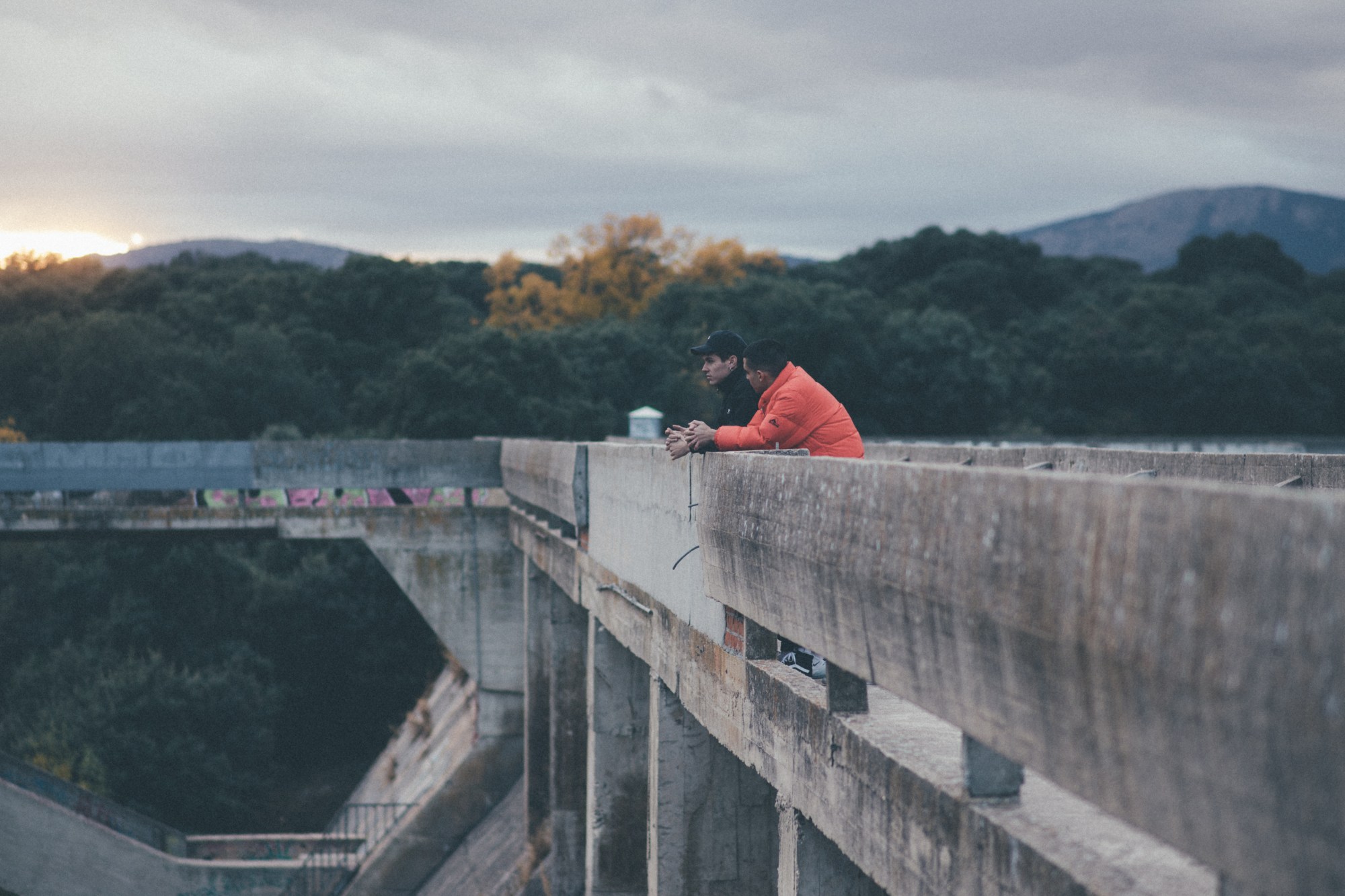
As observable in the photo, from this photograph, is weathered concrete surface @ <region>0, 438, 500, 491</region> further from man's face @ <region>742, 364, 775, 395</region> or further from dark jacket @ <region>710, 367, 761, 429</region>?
man's face @ <region>742, 364, 775, 395</region>

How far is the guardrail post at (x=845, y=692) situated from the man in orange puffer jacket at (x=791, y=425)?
1.94 m

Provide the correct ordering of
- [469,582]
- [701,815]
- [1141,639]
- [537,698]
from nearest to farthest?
[1141,639]
[701,815]
[537,698]
[469,582]

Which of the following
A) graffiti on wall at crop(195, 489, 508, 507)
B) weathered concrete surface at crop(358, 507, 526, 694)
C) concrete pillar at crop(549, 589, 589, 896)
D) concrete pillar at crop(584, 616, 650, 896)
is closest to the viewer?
concrete pillar at crop(584, 616, 650, 896)

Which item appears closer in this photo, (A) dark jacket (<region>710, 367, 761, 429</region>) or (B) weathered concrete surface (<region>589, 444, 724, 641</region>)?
(B) weathered concrete surface (<region>589, 444, 724, 641</region>)

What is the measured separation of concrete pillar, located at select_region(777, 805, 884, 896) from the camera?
15.3ft

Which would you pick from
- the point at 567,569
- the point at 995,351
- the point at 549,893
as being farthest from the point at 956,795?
the point at 995,351

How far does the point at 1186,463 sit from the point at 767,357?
9.98ft

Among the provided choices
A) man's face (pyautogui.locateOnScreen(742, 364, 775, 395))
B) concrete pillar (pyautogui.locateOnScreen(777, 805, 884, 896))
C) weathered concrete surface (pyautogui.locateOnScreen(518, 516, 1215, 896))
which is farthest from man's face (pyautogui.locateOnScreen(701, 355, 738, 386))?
concrete pillar (pyautogui.locateOnScreen(777, 805, 884, 896))

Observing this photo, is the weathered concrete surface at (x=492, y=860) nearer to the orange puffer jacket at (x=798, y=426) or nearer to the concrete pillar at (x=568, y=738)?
the concrete pillar at (x=568, y=738)

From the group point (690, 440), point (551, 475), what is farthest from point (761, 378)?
point (551, 475)

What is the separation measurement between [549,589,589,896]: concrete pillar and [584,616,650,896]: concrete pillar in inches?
137

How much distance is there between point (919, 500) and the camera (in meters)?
3.29

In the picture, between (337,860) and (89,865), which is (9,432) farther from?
(337,860)

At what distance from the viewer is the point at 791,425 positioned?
6.10m
